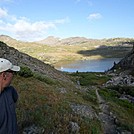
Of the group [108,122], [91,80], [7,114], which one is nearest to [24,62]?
[108,122]

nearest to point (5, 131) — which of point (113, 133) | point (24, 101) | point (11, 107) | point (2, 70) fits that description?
point (11, 107)

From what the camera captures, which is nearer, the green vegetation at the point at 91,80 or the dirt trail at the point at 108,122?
the dirt trail at the point at 108,122

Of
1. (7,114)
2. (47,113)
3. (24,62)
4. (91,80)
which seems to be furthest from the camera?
(91,80)

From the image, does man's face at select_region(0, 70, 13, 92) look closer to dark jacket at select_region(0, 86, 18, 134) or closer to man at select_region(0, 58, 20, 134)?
man at select_region(0, 58, 20, 134)

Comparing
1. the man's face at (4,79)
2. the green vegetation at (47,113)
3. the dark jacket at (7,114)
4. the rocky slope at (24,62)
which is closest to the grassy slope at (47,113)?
the green vegetation at (47,113)

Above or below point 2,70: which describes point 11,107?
below

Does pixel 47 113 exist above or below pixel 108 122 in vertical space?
above

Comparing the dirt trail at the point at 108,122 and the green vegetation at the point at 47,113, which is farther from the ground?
the green vegetation at the point at 47,113

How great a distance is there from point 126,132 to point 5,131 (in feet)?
38.5

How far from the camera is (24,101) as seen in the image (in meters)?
14.1

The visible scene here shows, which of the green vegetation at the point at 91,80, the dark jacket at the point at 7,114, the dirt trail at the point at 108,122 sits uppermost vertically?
the dark jacket at the point at 7,114

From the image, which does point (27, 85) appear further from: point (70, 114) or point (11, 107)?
point (11, 107)

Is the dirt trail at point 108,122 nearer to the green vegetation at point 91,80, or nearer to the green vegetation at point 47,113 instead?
the green vegetation at point 47,113

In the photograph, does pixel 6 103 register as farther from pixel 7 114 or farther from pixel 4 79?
pixel 4 79
